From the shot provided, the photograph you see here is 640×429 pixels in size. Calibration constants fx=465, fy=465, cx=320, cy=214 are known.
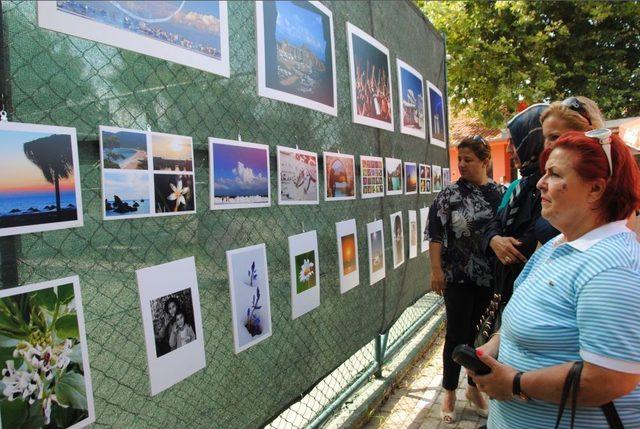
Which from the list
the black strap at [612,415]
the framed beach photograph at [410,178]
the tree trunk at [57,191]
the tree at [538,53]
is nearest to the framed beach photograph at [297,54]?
the tree trunk at [57,191]

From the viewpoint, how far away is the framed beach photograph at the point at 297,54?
2.11 m

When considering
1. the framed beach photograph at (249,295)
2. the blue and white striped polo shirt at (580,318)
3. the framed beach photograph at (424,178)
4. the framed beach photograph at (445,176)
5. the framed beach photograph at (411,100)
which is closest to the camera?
the blue and white striped polo shirt at (580,318)

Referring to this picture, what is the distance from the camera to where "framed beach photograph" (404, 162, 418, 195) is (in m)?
4.12

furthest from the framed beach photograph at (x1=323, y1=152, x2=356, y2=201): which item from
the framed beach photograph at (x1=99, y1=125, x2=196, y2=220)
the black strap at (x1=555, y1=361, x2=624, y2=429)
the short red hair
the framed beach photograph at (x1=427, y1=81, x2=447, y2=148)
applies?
the framed beach photograph at (x1=427, y1=81, x2=447, y2=148)

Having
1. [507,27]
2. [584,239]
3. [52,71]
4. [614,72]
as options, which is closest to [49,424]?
[52,71]

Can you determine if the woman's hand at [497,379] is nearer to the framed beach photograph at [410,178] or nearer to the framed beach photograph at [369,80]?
the framed beach photograph at [369,80]

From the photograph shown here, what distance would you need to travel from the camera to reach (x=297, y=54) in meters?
2.32

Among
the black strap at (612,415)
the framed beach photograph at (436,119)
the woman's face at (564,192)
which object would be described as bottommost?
the black strap at (612,415)

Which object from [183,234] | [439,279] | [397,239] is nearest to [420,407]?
[439,279]

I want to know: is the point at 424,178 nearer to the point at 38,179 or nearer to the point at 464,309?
the point at 464,309

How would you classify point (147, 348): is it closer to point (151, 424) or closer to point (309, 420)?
point (151, 424)

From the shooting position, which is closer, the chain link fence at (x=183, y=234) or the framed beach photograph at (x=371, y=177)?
the chain link fence at (x=183, y=234)

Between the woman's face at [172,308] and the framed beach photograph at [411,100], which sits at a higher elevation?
the framed beach photograph at [411,100]

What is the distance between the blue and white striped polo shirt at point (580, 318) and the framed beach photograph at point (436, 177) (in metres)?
3.59
